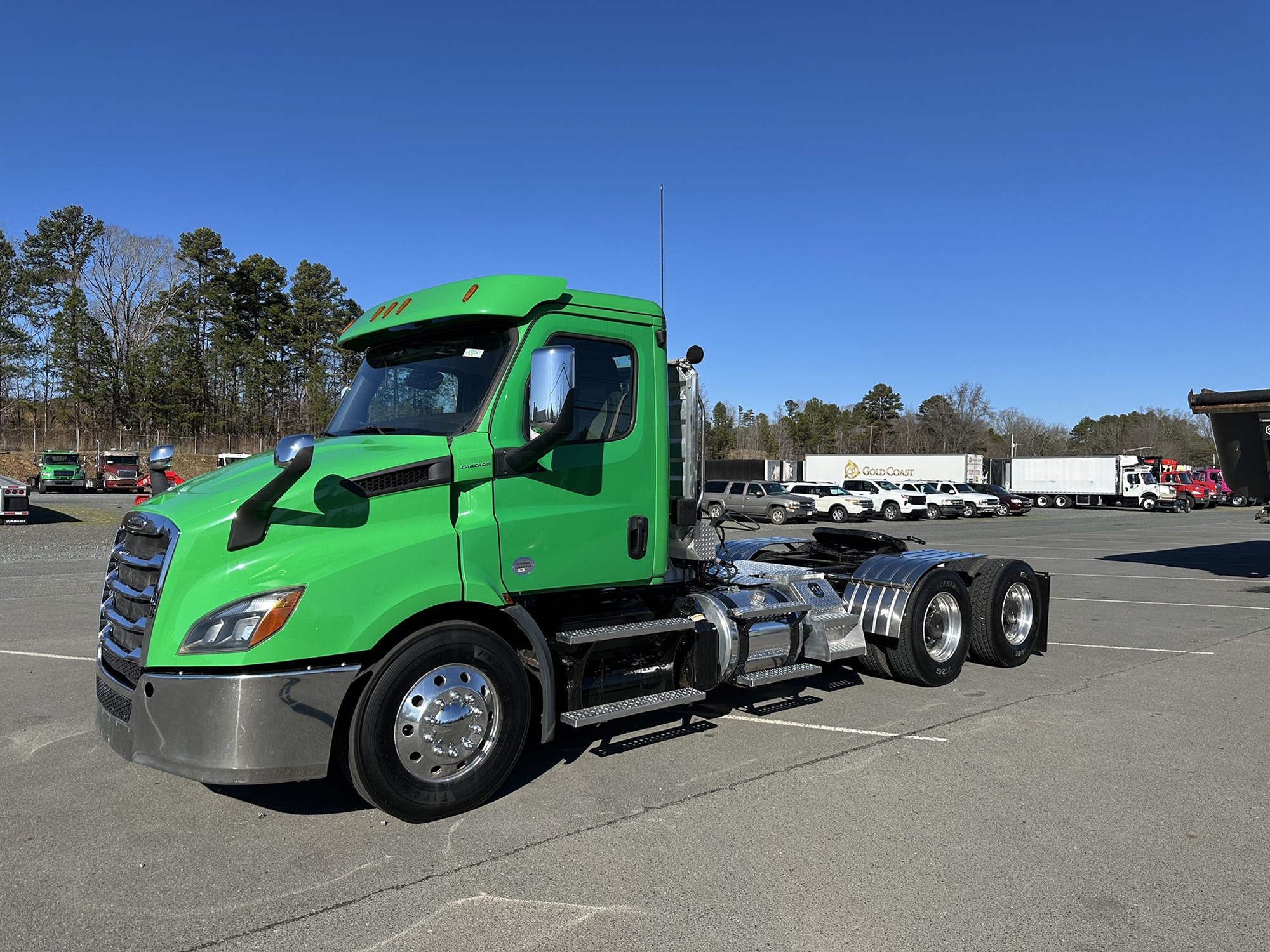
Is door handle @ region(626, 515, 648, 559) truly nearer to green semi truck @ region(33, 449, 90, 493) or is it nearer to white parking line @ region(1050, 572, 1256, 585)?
white parking line @ region(1050, 572, 1256, 585)

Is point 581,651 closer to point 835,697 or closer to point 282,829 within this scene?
point 282,829

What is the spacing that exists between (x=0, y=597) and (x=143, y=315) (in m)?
56.0

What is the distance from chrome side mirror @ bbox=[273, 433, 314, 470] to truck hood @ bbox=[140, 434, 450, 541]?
0.20 meters

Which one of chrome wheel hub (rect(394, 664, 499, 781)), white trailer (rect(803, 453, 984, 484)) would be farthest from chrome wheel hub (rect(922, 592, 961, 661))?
white trailer (rect(803, 453, 984, 484))

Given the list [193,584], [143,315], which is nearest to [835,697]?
[193,584]

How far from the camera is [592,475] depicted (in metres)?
4.82

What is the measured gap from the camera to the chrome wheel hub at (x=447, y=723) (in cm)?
408

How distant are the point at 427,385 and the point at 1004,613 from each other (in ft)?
18.7

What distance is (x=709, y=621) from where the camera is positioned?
17.9ft

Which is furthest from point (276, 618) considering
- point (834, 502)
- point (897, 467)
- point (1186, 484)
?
point (1186, 484)

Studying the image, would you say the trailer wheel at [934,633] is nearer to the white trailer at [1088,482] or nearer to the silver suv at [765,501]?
the silver suv at [765,501]

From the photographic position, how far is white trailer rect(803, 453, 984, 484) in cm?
5094

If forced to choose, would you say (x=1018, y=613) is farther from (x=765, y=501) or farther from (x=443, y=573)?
(x=765, y=501)

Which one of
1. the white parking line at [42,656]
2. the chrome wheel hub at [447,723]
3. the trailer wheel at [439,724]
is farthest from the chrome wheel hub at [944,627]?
the white parking line at [42,656]
